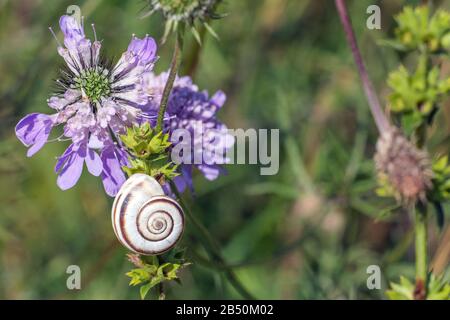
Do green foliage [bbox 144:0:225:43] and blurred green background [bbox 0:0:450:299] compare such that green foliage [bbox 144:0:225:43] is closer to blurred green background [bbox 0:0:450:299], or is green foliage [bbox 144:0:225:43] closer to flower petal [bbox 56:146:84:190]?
flower petal [bbox 56:146:84:190]

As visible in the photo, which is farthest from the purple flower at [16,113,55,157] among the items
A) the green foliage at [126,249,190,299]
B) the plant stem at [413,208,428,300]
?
the plant stem at [413,208,428,300]

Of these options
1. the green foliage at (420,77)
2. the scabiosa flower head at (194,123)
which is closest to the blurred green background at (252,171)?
the scabiosa flower head at (194,123)

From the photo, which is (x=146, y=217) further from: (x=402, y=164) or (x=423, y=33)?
(x=423, y=33)

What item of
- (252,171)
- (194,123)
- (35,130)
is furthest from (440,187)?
(252,171)

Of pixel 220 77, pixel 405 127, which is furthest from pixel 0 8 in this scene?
pixel 405 127

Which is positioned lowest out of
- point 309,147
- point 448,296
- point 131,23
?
point 448,296

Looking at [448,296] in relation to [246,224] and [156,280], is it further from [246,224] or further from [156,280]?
[246,224]
